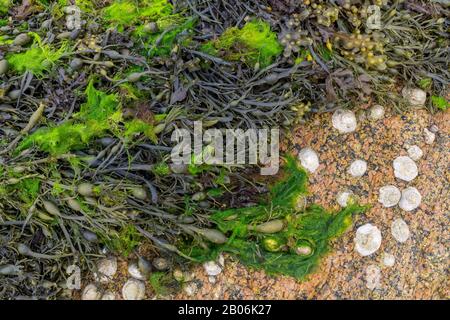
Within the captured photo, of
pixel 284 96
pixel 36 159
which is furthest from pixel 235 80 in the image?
pixel 36 159

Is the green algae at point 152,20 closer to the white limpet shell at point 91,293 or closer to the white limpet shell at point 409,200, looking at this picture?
the white limpet shell at point 91,293

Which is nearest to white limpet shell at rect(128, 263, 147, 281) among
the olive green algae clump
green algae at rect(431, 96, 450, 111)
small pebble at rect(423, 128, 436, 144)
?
the olive green algae clump

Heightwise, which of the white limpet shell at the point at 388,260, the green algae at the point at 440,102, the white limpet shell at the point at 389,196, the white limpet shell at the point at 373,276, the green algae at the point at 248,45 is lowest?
the white limpet shell at the point at 373,276

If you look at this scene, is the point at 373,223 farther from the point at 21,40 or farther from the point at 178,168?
the point at 21,40

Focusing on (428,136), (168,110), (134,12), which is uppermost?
(134,12)

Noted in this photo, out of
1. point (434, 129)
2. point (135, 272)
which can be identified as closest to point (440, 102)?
point (434, 129)

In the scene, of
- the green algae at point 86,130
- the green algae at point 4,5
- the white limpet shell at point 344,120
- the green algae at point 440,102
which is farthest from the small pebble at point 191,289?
the green algae at point 4,5
